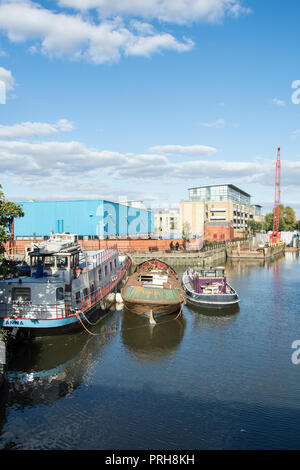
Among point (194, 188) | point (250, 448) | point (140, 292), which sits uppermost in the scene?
point (194, 188)

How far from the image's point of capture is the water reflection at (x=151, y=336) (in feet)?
63.5

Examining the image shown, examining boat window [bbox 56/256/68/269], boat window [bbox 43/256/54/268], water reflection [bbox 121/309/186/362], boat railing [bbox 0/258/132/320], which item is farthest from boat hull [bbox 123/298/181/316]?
boat window [bbox 43/256/54/268]

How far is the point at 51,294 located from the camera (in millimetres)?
19812

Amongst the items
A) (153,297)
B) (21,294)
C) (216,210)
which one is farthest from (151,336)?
(216,210)

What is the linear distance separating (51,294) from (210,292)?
14.8m

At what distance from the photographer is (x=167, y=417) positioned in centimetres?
1277

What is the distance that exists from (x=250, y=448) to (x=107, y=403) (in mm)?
5734

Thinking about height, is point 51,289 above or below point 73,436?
above

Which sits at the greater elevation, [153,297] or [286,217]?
[286,217]

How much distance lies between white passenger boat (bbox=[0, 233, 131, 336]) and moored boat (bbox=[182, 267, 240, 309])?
330 inches

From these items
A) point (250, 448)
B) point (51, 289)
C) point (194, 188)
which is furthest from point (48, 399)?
point (194, 188)

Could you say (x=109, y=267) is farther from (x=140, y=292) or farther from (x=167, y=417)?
(x=167, y=417)

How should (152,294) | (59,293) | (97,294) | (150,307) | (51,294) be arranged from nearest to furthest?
(51,294)
(59,293)
(150,307)
(152,294)
(97,294)

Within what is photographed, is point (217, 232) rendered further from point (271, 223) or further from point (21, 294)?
point (21, 294)
